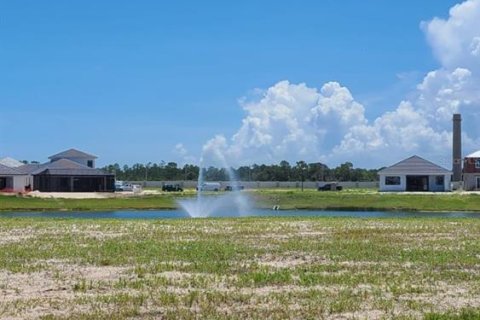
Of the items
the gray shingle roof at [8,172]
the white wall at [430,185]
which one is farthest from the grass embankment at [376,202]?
the gray shingle roof at [8,172]

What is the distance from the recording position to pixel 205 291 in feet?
46.8

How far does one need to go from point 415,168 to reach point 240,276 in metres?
89.3

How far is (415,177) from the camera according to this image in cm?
10281

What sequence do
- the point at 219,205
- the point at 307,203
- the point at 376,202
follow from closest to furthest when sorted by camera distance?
1. the point at 219,205
2. the point at 376,202
3. the point at 307,203

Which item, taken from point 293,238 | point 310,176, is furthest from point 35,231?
point 310,176

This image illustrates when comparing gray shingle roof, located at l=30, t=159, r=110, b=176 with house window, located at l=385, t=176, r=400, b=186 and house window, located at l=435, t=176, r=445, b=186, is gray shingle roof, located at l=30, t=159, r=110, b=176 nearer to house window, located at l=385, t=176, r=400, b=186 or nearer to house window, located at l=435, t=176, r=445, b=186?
house window, located at l=385, t=176, r=400, b=186

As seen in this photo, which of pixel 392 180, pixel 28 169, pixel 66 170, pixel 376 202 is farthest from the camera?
pixel 28 169

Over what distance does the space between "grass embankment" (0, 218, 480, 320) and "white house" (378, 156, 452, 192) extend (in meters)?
75.9

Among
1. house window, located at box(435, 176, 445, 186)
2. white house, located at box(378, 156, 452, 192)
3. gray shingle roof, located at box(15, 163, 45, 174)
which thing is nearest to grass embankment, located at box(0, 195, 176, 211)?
gray shingle roof, located at box(15, 163, 45, 174)

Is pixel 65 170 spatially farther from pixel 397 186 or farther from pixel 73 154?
pixel 397 186

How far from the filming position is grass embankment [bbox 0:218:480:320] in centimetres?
1254

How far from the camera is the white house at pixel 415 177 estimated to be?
3976 inches

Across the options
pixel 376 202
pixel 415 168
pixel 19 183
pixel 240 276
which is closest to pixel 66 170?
pixel 19 183

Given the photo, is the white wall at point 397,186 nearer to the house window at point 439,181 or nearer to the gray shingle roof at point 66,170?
the house window at point 439,181
